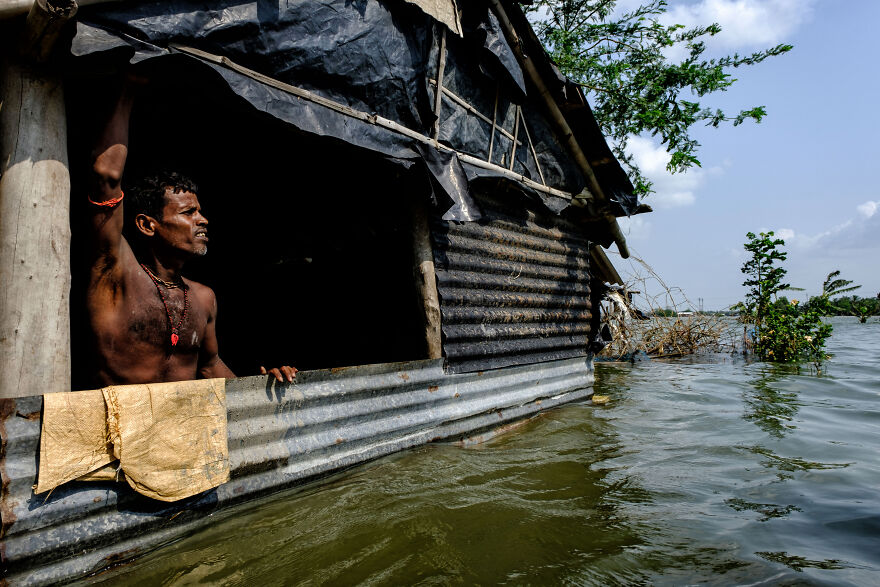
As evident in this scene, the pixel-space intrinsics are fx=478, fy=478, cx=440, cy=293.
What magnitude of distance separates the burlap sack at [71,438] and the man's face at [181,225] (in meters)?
1.05

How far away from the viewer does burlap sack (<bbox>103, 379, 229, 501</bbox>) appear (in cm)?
206

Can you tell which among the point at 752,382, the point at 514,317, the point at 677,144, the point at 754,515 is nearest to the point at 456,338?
the point at 514,317

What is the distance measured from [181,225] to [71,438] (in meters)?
1.31

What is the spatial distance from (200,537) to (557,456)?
2694 millimetres

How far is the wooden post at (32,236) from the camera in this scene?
2.03m

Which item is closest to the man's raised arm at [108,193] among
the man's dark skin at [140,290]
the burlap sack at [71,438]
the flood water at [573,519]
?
the man's dark skin at [140,290]

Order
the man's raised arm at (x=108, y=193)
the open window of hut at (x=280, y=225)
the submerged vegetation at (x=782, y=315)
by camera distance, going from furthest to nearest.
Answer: the submerged vegetation at (x=782, y=315) → the open window of hut at (x=280, y=225) → the man's raised arm at (x=108, y=193)

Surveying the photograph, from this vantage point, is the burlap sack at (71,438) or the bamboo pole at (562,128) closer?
the burlap sack at (71,438)

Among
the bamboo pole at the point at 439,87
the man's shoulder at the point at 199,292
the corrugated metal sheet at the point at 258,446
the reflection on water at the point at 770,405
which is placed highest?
the bamboo pole at the point at 439,87

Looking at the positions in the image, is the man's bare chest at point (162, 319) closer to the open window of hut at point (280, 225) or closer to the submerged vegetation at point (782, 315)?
the open window of hut at point (280, 225)

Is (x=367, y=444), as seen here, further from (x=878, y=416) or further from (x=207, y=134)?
(x=878, y=416)

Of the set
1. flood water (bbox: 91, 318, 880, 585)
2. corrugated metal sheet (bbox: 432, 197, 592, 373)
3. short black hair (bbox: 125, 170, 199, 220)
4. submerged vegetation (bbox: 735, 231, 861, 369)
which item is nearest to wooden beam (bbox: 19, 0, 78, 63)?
short black hair (bbox: 125, 170, 199, 220)

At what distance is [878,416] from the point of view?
5.66 meters

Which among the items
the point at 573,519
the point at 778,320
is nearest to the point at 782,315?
the point at 778,320
